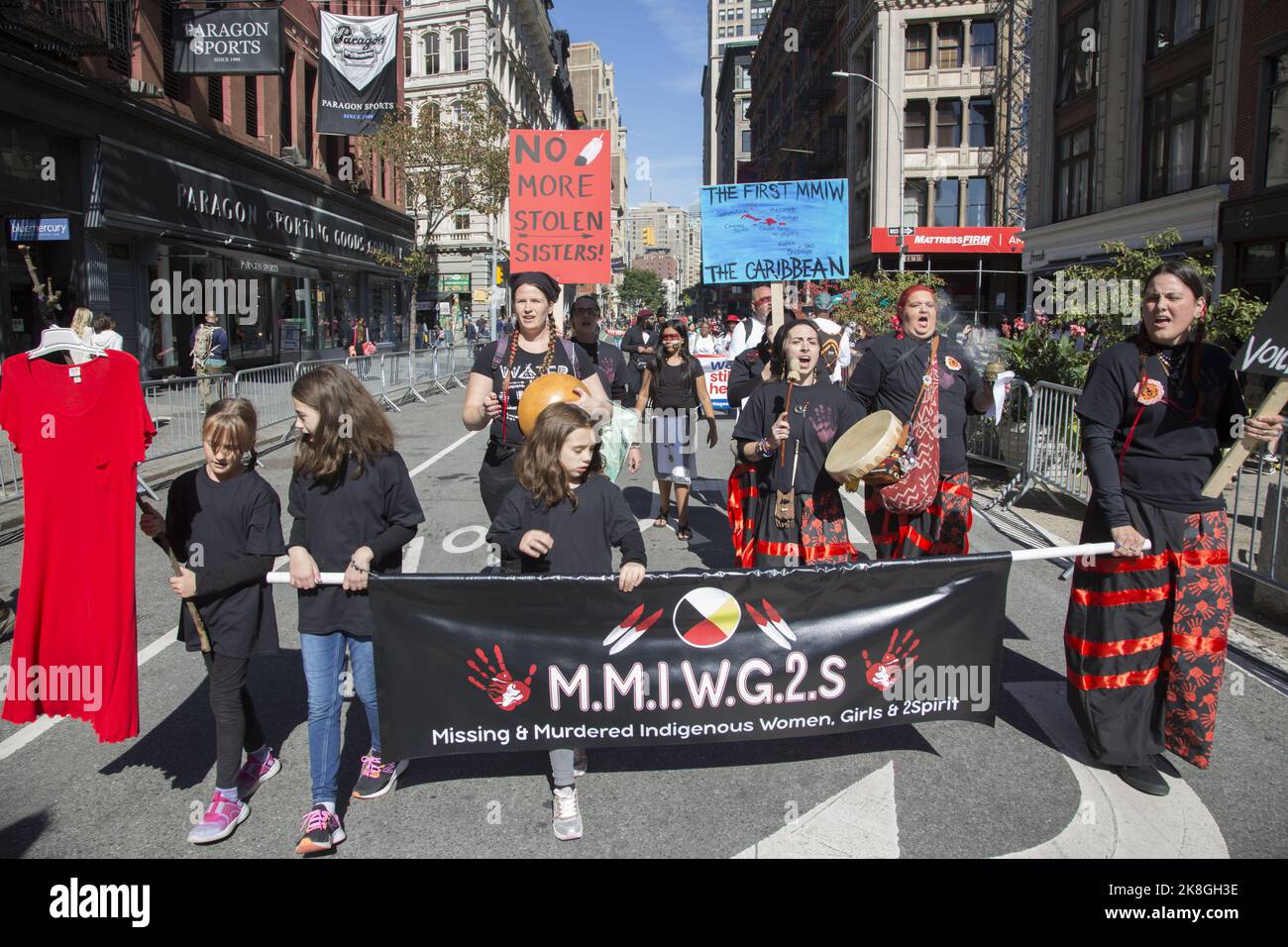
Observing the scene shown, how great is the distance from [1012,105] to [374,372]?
3288 centimetres

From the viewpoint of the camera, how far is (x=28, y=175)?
16.7 m

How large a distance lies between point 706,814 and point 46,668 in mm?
2568

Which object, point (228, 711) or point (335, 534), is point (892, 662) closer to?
point (335, 534)

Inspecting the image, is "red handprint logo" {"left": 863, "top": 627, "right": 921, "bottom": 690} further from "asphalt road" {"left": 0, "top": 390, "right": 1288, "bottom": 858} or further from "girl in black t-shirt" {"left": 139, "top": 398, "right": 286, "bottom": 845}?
"girl in black t-shirt" {"left": 139, "top": 398, "right": 286, "bottom": 845}

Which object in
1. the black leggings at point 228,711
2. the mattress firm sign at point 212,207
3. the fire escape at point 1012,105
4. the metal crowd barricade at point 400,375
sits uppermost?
the fire escape at point 1012,105

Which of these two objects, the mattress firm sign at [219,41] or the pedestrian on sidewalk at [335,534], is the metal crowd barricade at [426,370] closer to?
the mattress firm sign at [219,41]

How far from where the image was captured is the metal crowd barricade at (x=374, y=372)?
18844 mm

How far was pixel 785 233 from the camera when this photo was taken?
37.8 feet

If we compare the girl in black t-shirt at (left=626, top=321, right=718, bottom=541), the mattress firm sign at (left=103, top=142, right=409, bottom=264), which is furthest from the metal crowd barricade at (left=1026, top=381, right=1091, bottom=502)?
the mattress firm sign at (left=103, top=142, right=409, bottom=264)

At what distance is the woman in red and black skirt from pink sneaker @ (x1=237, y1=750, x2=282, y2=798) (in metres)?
2.49

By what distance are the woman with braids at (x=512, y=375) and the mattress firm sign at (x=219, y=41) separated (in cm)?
1690

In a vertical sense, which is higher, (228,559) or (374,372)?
(374,372)

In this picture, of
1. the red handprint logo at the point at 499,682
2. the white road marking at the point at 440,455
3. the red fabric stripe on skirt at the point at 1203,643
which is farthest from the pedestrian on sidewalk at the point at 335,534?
the white road marking at the point at 440,455

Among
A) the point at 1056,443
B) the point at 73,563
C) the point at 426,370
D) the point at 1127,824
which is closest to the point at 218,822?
the point at 73,563
